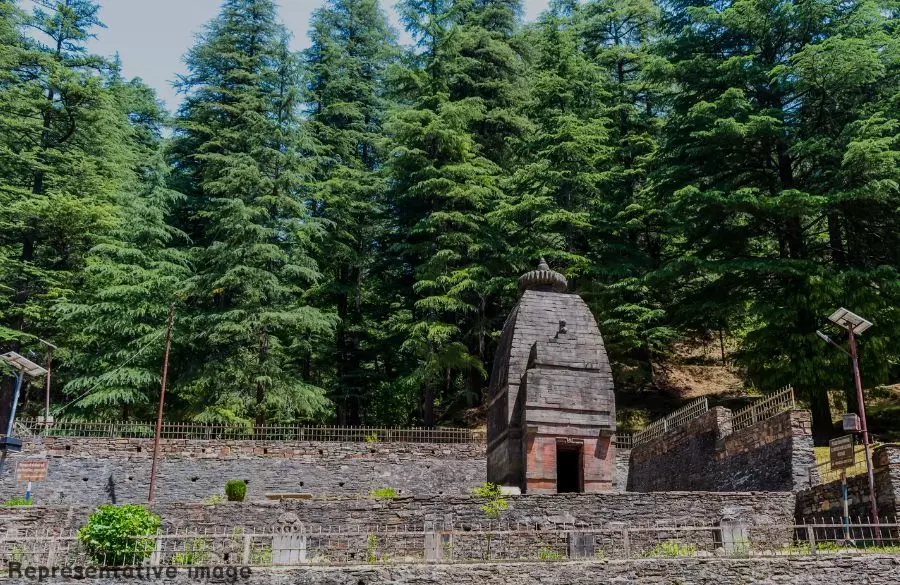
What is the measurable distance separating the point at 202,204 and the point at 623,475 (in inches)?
811

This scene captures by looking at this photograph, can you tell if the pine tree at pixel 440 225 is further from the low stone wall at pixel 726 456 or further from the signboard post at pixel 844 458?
the signboard post at pixel 844 458

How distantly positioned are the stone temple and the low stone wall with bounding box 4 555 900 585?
19.8 ft

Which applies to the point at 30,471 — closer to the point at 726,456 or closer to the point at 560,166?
the point at 726,456

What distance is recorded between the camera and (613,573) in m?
13.0

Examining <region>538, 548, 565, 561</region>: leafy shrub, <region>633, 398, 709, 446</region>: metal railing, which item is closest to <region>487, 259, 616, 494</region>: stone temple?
<region>633, 398, 709, 446</region>: metal railing

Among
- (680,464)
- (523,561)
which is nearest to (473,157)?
(680,464)

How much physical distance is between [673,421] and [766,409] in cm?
455

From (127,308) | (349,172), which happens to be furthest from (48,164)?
(349,172)

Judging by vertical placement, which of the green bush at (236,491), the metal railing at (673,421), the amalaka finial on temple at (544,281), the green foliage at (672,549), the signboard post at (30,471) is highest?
the amalaka finial on temple at (544,281)

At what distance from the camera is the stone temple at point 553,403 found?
19.5 meters

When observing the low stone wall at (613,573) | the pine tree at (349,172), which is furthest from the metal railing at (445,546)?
the pine tree at (349,172)

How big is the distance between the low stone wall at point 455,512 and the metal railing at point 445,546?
28.9 inches

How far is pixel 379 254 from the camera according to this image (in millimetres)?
36438

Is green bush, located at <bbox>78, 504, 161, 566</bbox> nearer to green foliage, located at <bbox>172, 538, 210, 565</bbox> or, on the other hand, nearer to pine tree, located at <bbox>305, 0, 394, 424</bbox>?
green foliage, located at <bbox>172, 538, 210, 565</bbox>
